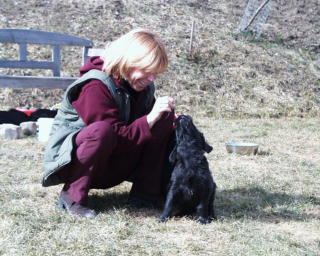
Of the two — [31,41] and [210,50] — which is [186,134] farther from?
[210,50]

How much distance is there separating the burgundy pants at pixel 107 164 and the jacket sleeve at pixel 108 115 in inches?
2.1

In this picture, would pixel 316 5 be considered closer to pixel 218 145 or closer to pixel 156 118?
pixel 218 145

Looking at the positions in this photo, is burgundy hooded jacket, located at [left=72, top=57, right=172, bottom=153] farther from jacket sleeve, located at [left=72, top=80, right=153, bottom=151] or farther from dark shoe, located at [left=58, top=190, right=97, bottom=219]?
dark shoe, located at [left=58, top=190, right=97, bottom=219]

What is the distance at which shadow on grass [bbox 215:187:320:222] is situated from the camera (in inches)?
138

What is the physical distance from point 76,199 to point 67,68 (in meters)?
6.71

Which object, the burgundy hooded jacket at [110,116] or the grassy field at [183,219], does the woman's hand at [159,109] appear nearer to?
Result: the burgundy hooded jacket at [110,116]

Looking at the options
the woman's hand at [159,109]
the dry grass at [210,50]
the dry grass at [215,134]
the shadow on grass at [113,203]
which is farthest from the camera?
the dry grass at [210,50]

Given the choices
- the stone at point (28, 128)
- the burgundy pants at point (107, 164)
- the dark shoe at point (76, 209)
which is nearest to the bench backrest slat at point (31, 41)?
the stone at point (28, 128)

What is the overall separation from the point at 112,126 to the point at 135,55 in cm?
44

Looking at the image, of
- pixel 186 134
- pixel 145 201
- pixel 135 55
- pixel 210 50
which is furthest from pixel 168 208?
pixel 210 50

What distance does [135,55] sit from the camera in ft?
9.93

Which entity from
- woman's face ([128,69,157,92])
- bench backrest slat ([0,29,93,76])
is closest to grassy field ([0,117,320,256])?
woman's face ([128,69,157,92])

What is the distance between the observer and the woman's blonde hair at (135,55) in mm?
3020

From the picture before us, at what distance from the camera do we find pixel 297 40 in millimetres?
12375
